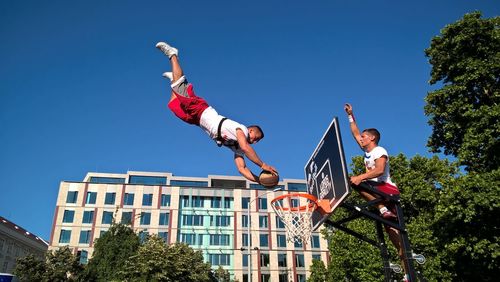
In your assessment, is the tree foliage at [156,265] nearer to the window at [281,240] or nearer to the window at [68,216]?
the window at [281,240]

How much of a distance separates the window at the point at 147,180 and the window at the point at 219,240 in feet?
42.1

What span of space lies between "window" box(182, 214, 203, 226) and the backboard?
50.2 meters

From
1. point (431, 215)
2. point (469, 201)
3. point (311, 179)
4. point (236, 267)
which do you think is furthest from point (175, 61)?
point (236, 267)

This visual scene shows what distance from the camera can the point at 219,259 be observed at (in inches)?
2172

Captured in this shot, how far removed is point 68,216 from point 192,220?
17707 mm

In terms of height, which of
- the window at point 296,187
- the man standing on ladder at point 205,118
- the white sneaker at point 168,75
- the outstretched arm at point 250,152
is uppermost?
the window at point 296,187

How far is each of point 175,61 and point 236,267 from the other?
52268 mm

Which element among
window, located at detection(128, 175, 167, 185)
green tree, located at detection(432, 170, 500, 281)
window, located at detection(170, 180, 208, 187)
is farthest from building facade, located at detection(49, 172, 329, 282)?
green tree, located at detection(432, 170, 500, 281)

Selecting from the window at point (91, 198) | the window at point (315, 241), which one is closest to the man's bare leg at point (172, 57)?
the window at point (315, 241)

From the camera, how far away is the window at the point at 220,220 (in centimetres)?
5760

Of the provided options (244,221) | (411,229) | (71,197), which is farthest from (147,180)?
(411,229)

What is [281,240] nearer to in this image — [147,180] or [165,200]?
[165,200]

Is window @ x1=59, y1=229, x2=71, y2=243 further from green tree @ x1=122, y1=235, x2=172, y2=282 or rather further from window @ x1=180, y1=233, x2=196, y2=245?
green tree @ x1=122, y1=235, x2=172, y2=282

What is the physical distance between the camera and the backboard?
699cm
